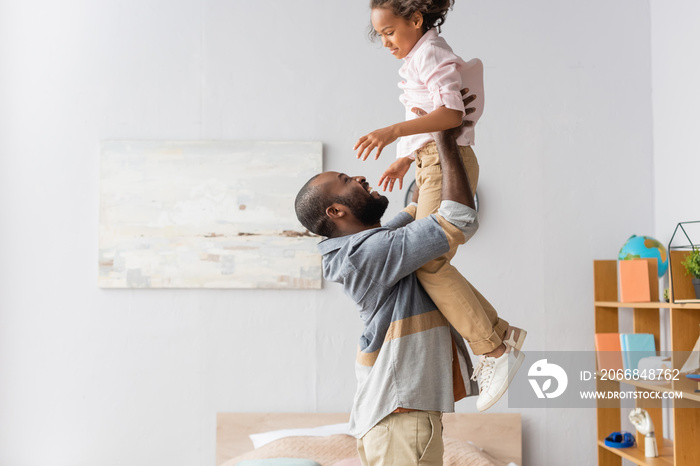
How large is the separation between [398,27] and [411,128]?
0.29m

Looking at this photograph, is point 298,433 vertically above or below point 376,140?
below

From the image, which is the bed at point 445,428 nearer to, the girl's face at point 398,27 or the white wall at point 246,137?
the white wall at point 246,137

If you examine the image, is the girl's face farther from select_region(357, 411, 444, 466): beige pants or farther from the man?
select_region(357, 411, 444, 466): beige pants

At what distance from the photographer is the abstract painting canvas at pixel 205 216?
3.43 meters

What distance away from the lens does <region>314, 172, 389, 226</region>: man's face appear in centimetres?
146

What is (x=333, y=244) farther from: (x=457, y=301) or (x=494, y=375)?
(x=494, y=375)

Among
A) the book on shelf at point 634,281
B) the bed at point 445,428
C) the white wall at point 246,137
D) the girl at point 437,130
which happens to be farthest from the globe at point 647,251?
the girl at point 437,130

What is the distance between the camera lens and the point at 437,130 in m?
1.45

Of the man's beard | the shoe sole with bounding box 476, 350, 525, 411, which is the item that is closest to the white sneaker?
the shoe sole with bounding box 476, 350, 525, 411

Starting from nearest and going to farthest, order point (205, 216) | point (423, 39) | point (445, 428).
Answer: point (423, 39) → point (445, 428) → point (205, 216)

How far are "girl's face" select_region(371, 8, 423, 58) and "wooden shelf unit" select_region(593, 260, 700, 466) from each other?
1.78 m

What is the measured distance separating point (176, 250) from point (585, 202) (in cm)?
215

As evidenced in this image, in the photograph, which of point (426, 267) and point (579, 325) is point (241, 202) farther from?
point (426, 267)

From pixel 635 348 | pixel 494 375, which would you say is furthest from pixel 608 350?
pixel 494 375
